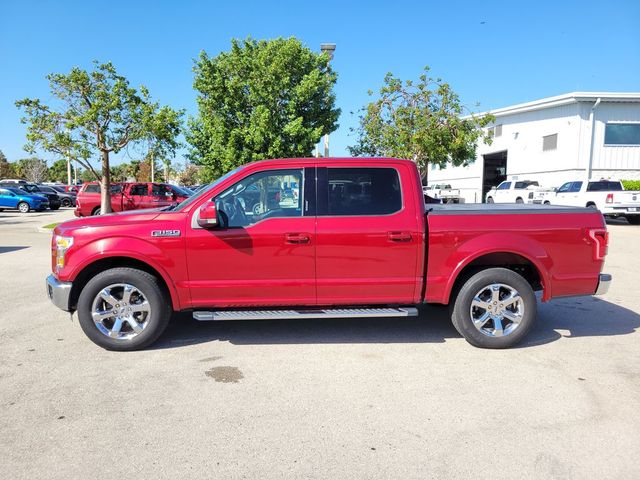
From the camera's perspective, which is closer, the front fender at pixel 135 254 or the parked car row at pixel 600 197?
the front fender at pixel 135 254

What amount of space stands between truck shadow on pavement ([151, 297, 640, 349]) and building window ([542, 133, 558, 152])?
27213 millimetres

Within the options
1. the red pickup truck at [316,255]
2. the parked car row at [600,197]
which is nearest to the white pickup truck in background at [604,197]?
the parked car row at [600,197]

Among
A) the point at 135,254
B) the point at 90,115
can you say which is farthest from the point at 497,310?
the point at 90,115

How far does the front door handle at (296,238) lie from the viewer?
4.66 meters

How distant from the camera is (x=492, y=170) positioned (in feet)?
133

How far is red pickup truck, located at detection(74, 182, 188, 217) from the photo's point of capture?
19719mm

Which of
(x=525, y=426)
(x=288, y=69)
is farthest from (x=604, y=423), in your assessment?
(x=288, y=69)

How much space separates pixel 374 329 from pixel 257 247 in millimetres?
1775

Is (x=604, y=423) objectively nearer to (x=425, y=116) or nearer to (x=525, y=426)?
(x=525, y=426)

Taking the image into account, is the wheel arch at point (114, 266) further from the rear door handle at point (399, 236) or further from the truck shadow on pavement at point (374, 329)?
the rear door handle at point (399, 236)

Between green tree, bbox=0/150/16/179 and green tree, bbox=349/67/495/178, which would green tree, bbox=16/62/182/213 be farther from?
green tree, bbox=0/150/16/179

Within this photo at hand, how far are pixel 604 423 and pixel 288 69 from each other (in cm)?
1985

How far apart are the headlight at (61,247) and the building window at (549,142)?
3132cm

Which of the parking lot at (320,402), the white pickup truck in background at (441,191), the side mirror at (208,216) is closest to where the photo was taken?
the parking lot at (320,402)
